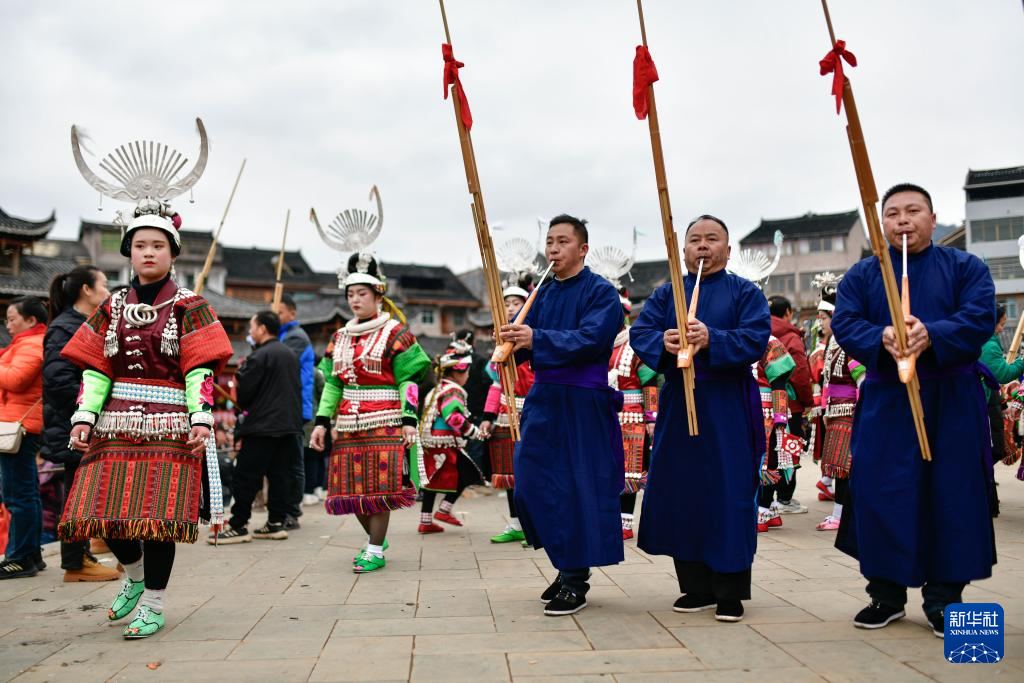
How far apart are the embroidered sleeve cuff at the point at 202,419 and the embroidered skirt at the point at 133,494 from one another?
157mm

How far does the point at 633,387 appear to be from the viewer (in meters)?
6.72

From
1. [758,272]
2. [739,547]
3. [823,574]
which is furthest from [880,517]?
[758,272]

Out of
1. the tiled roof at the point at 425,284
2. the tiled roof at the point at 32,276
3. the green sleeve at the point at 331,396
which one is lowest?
the green sleeve at the point at 331,396

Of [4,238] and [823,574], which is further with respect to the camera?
[4,238]

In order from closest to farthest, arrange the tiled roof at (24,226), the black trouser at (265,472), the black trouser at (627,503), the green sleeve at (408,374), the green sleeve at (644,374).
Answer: the green sleeve at (408,374)
the black trouser at (627,503)
the green sleeve at (644,374)
the black trouser at (265,472)
the tiled roof at (24,226)

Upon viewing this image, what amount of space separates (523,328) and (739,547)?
142 cm

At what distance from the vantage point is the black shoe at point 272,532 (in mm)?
7239

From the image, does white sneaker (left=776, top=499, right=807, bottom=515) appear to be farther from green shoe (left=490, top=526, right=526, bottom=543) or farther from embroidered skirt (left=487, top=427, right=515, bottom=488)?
embroidered skirt (left=487, top=427, right=515, bottom=488)

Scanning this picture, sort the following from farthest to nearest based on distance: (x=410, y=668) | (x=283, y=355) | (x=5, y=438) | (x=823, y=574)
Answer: (x=283, y=355) < (x=5, y=438) < (x=823, y=574) < (x=410, y=668)

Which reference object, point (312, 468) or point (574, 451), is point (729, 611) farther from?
point (312, 468)

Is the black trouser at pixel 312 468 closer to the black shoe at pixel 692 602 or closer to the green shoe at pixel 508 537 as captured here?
the green shoe at pixel 508 537

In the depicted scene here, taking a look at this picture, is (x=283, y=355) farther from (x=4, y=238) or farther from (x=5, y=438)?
(x=4, y=238)

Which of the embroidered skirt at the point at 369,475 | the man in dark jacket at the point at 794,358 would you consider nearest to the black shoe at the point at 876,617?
the embroidered skirt at the point at 369,475

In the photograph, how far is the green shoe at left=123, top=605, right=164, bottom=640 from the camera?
12.4ft
